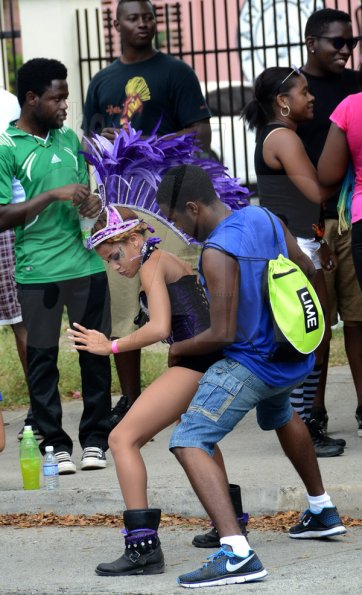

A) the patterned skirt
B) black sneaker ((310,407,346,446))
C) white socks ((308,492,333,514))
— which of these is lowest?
black sneaker ((310,407,346,446))

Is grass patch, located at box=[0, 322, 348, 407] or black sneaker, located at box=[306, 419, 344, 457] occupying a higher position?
black sneaker, located at box=[306, 419, 344, 457]

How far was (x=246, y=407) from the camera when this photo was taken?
16.9 feet

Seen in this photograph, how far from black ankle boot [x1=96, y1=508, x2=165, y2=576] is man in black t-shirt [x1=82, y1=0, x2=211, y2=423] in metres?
2.42

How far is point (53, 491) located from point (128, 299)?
167 centimetres

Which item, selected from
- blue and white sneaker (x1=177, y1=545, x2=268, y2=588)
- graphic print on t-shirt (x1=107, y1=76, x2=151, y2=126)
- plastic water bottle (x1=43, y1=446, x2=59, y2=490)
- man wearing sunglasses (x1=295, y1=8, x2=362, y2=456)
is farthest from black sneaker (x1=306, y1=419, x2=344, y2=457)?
graphic print on t-shirt (x1=107, y1=76, x2=151, y2=126)

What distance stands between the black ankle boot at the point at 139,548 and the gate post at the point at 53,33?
7520mm

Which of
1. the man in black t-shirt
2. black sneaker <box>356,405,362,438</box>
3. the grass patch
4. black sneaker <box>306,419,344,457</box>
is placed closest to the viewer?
black sneaker <box>306,419,344,457</box>

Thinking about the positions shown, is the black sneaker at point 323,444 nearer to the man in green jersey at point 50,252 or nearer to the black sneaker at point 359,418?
the black sneaker at point 359,418

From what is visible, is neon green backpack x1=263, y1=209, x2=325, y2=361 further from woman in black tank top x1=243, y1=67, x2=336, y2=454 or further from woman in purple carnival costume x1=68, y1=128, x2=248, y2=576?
woman in black tank top x1=243, y1=67, x2=336, y2=454

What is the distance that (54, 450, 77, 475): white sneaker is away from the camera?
6.86 meters

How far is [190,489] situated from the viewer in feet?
20.7

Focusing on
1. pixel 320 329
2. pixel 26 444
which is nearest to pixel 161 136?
pixel 26 444

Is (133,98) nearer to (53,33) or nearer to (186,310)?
(186,310)

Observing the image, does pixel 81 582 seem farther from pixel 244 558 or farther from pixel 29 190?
pixel 29 190
